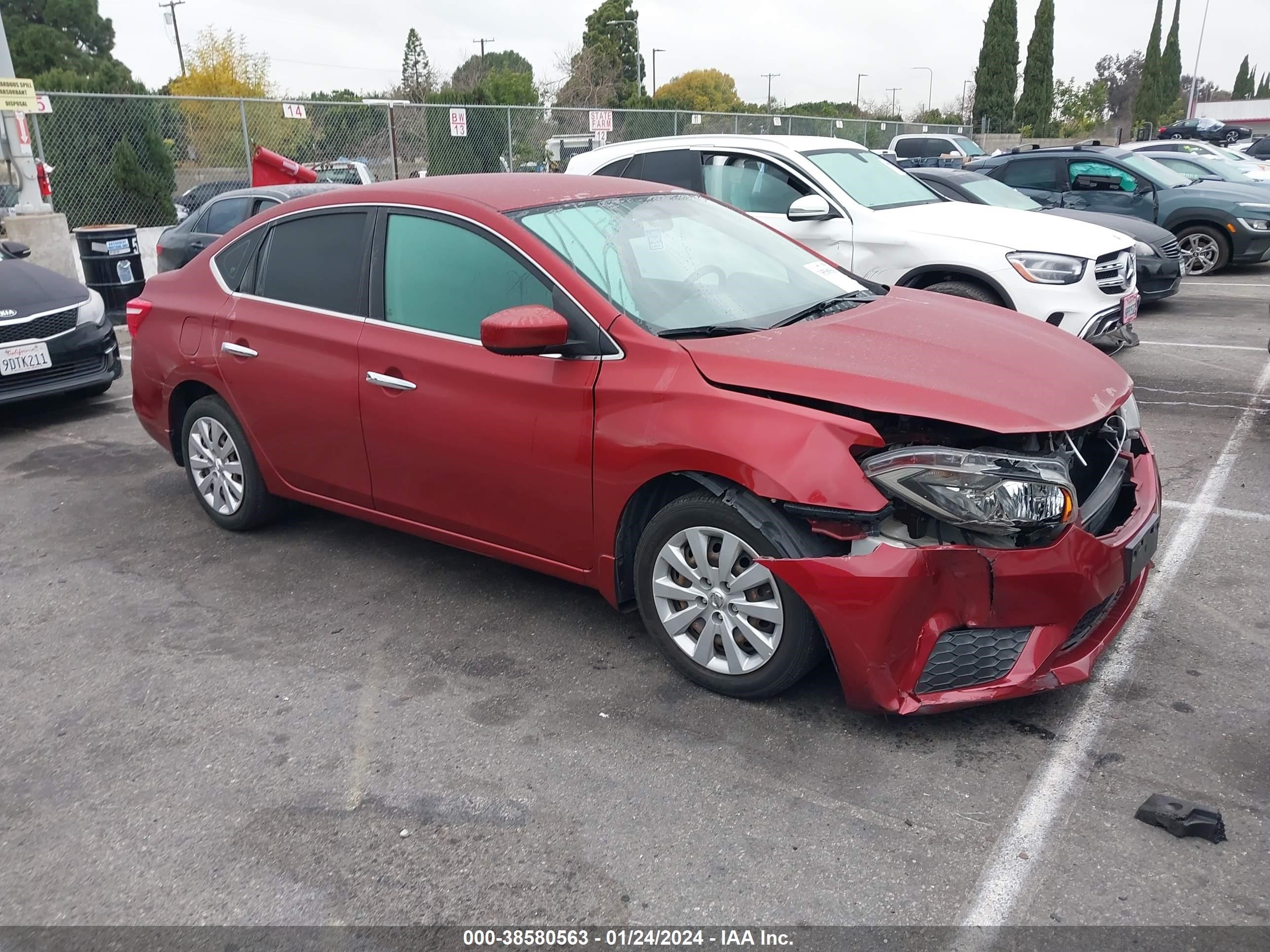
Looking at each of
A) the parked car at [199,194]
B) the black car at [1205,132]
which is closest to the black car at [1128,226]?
the parked car at [199,194]

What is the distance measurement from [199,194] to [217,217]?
9575 mm

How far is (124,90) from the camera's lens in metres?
27.5

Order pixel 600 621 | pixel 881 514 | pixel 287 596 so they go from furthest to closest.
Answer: pixel 287 596
pixel 600 621
pixel 881 514

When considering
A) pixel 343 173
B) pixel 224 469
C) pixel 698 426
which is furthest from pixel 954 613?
pixel 343 173

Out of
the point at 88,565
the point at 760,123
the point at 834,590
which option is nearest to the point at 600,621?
the point at 834,590

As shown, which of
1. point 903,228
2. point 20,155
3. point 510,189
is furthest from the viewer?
point 20,155

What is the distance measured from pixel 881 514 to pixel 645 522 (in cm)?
92

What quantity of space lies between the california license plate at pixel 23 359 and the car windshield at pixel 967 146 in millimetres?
27561

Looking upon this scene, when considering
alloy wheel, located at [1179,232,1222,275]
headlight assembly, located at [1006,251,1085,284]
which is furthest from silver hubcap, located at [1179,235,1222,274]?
headlight assembly, located at [1006,251,1085,284]

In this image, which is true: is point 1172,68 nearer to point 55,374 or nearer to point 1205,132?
point 1205,132

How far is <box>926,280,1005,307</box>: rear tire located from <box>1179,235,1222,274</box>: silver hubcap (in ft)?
23.4

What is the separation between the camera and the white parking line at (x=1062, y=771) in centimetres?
264

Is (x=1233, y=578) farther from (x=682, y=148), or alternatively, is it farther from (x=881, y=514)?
(x=682, y=148)

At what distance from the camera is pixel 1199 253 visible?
525 inches
